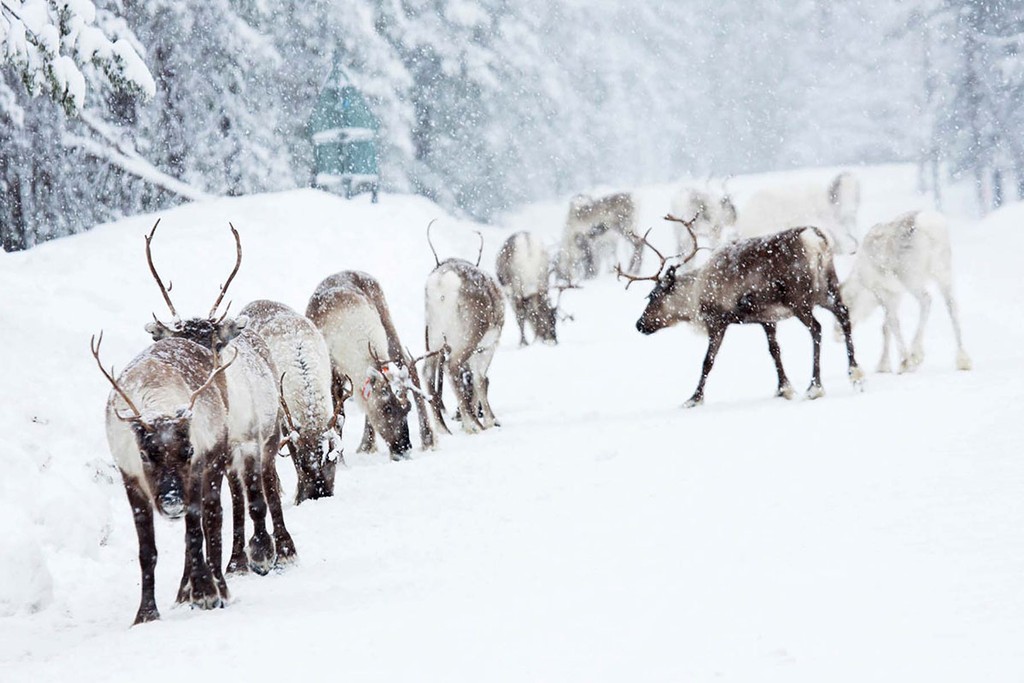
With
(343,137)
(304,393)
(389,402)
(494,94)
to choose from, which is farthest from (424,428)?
(494,94)

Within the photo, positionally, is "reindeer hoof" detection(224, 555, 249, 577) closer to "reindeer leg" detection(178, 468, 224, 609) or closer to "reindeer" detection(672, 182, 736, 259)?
"reindeer leg" detection(178, 468, 224, 609)

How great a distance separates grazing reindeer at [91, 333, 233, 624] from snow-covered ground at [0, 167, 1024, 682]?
31cm

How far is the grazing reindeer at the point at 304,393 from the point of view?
706 cm

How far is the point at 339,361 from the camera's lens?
9250 millimetres

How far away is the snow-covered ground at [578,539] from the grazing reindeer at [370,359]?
0.36m

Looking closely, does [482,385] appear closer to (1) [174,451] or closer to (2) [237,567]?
(2) [237,567]

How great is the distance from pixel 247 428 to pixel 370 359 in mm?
3465

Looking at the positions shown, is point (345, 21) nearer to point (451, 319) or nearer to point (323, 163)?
point (323, 163)

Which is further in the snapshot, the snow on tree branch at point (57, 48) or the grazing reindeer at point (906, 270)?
the grazing reindeer at point (906, 270)

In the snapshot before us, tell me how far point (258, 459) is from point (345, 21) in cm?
2293

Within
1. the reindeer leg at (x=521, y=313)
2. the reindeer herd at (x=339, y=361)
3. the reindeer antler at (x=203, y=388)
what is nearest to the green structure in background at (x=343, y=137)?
the reindeer herd at (x=339, y=361)

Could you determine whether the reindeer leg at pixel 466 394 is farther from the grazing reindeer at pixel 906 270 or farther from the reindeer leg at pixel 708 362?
the grazing reindeer at pixel 906 270

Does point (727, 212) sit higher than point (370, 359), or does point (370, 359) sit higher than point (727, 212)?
point (727, 212)

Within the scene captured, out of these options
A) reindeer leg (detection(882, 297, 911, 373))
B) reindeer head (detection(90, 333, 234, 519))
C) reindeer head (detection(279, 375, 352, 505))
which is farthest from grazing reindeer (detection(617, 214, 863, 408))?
reindeer head (detection(90, 333, 234, 519))
